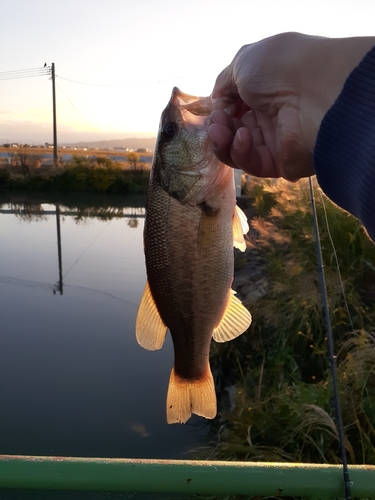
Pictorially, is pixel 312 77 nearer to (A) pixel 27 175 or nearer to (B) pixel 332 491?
(B) pixel 332 491

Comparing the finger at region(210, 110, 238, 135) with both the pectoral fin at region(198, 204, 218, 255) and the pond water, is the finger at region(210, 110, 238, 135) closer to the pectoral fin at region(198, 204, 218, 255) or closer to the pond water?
the pectoral fin at region(198, 204, 218, 255)

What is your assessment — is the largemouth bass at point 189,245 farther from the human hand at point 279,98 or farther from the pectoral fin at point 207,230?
the human hand at point 279,98

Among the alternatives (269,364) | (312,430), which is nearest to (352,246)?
(269,364)

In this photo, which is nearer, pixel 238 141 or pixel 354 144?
pixel 354 144

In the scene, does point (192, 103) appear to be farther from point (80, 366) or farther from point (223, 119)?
point (80, 366)

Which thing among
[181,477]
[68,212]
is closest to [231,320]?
[181,477]
